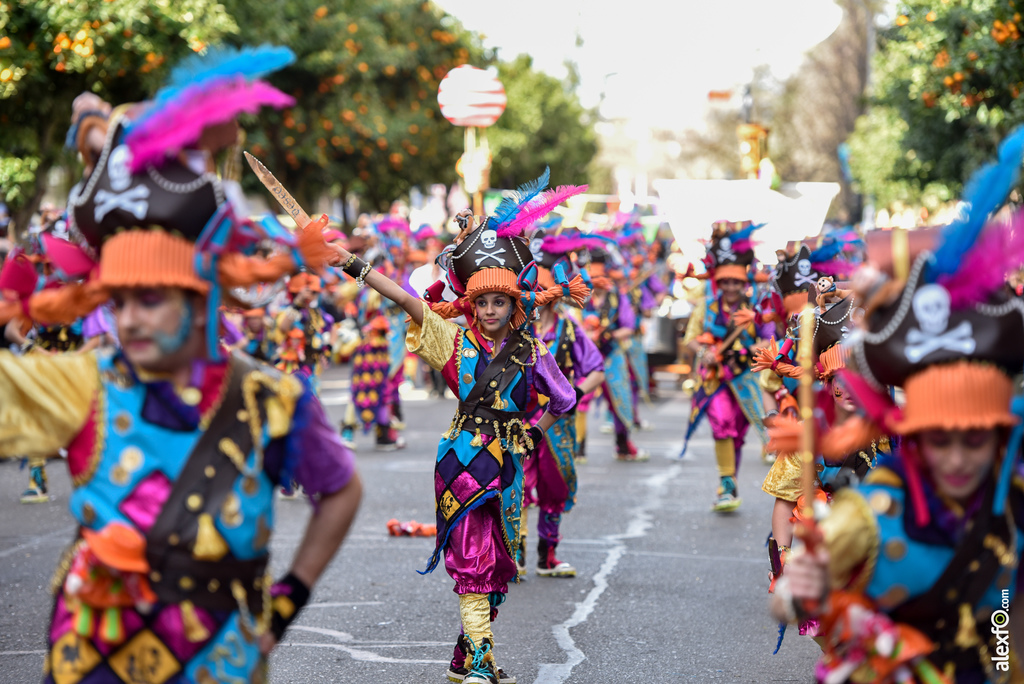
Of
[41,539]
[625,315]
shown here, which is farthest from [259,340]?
[625,315]

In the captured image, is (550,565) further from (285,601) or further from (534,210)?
(285,601)

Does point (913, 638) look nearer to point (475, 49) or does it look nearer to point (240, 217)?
point (240, 217)

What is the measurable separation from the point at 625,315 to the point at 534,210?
761cm

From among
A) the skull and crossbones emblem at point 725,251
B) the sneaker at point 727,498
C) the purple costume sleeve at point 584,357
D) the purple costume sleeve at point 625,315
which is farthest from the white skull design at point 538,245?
the purple costume sleeve at point 625,315

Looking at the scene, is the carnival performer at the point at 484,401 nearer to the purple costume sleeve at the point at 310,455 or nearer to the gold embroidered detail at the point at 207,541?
the purple costume sleeve at the point at 310,455

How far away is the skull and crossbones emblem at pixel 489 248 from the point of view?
616 centimetres

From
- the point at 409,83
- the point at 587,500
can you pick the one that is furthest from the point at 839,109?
the point at 587,500

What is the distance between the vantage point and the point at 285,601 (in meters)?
3.25

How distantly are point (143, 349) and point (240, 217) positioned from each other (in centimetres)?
42

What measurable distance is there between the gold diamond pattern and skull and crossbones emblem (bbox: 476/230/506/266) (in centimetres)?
330

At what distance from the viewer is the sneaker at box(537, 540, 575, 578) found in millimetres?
8219

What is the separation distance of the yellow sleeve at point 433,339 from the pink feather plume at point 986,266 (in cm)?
303

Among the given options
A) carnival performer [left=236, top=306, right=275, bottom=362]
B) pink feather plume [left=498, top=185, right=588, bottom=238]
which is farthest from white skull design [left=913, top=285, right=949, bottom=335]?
carnival performer [left=236, top=306, right=275, bottom=362]

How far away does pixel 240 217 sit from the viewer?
3.22 meters
